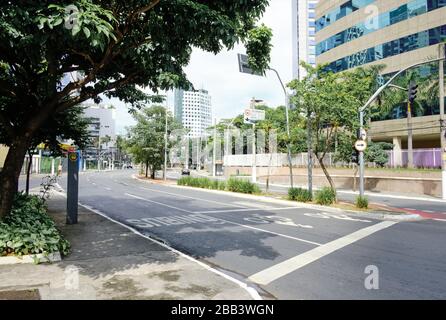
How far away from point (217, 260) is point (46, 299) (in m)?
3.85

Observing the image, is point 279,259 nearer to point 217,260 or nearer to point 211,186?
point 217,260

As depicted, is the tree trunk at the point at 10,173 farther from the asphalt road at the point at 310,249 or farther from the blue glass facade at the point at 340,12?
the blue glass facade at the point at 340,12

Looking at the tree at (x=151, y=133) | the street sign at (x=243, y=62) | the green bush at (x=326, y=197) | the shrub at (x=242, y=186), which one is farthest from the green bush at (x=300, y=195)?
Answer: the tree at (x=151, y=133)

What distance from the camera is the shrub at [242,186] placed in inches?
1065

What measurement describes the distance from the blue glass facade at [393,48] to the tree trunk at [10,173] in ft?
117

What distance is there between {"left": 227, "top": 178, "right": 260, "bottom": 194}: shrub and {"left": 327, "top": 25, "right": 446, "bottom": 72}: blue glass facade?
867 inches

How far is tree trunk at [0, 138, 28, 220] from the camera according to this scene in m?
9.09

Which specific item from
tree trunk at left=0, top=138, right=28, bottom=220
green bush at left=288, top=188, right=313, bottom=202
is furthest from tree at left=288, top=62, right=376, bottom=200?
tree trunk at left=0, top=138, right=28, bottom=220

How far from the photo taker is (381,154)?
3478 cm

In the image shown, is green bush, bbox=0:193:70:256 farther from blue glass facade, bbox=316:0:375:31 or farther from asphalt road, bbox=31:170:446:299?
blue glass facade, bbox=316:0:375:31

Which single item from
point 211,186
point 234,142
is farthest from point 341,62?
point 234,142

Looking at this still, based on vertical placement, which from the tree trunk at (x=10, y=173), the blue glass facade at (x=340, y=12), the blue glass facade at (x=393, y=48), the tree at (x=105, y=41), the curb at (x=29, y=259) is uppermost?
the blue glass facade at (x=340, y=12)

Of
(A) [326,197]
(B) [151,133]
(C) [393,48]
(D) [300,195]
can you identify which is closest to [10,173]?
(A) [326,197]

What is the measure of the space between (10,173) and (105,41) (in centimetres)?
435
